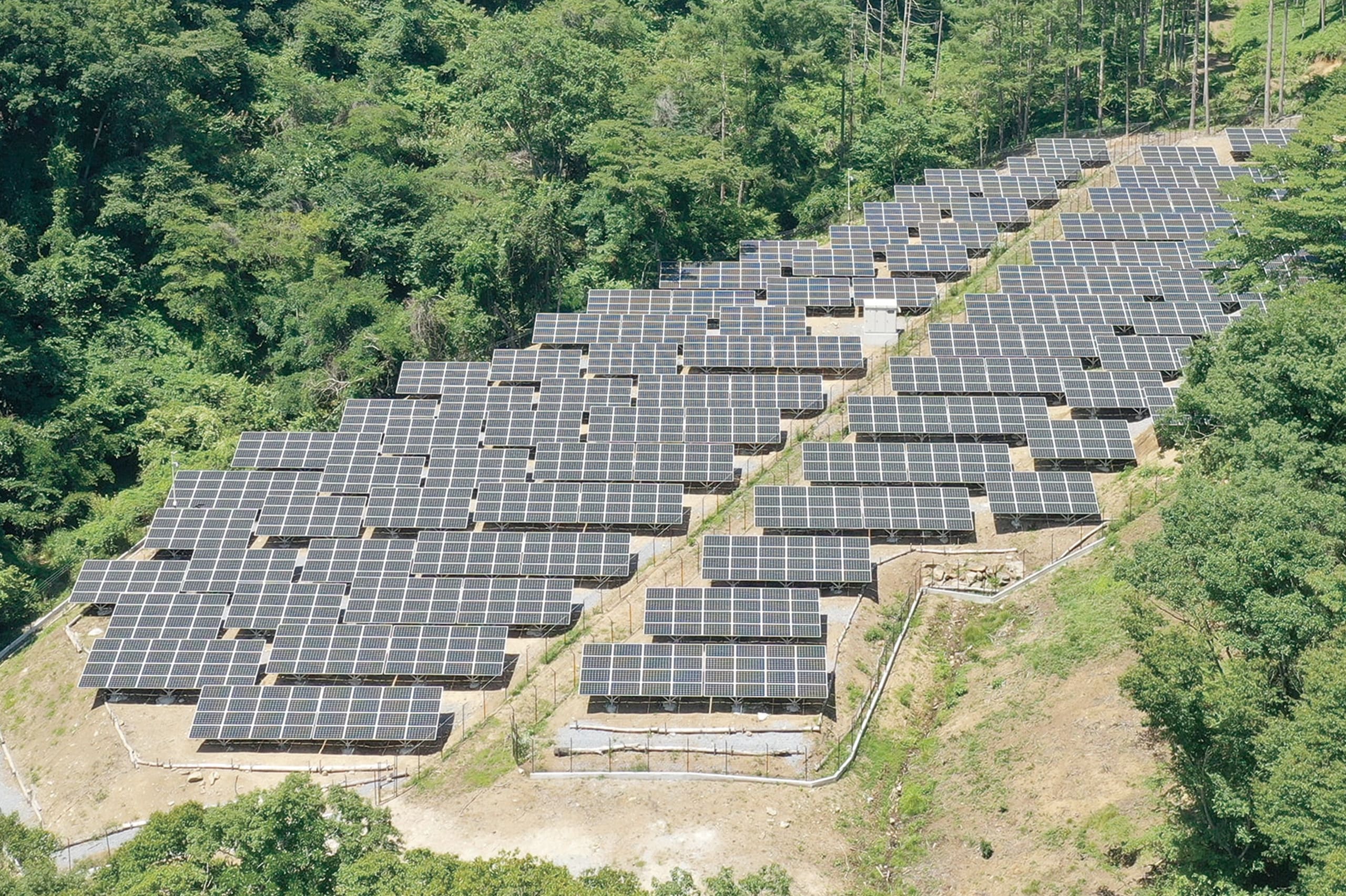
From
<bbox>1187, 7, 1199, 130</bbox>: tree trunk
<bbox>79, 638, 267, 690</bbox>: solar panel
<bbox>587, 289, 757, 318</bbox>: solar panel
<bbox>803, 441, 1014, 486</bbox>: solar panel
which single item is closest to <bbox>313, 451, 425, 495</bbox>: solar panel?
<bbox>79, 638, 267, 690</bbox>: solar panel

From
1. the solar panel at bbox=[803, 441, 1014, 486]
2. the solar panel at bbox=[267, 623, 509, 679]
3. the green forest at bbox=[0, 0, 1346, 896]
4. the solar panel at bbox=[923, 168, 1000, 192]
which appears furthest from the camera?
the solar panel at bbox=[923, 168, 1000, 192]

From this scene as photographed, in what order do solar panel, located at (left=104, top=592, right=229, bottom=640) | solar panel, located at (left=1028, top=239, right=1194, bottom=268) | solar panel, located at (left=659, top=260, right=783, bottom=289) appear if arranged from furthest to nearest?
solar panel, located at (left=659, top=260, right=783, bottom=289), solar panel, located at (left=1028, top=239, right=1194, bottom=268), solar panel, located at (left=104, top=592, right=229, bottom=640)

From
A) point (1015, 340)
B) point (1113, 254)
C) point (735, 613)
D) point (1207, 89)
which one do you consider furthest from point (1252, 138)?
point (735, 613)

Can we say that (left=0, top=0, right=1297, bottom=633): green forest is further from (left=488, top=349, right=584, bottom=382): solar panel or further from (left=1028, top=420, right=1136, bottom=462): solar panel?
(left=1028, top=420, right=1136, bottom=462): solar panel

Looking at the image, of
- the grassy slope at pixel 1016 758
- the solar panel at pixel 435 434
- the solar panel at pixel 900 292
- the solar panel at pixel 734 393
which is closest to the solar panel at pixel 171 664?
the solar panel at pixel 435 434

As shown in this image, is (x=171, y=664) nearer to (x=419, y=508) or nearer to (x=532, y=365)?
(x=419, y=508)

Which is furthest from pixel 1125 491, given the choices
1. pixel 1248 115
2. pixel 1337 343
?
pixel 1248 115

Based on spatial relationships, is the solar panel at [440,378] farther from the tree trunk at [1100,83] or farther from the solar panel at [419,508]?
the tree trunk at [1100,83]
